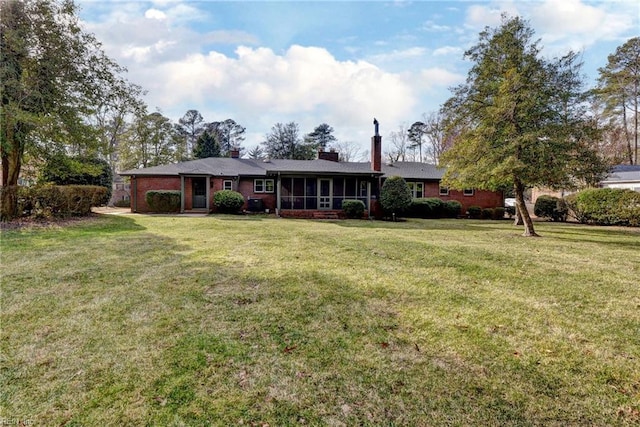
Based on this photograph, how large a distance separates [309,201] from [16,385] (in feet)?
58.7

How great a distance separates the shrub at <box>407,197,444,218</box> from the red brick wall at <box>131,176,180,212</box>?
15.2 metres

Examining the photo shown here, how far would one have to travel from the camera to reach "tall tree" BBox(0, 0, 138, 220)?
10188 mm

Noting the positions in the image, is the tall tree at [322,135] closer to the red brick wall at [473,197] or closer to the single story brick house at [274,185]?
the single story brick house at [274,185]

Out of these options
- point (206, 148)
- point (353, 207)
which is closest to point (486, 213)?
point (353, 207)

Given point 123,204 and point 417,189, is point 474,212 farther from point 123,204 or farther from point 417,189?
point 123,204

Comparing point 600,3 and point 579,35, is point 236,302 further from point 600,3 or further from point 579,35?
point 579,35

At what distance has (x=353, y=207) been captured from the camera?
1862 centimetres

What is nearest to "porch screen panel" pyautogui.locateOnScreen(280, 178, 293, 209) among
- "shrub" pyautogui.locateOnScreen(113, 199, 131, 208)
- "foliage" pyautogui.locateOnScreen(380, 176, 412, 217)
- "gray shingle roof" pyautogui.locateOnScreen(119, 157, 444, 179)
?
"gray shingle roof" pyautogui.locateOnScreen(119, 157, 444, 179)

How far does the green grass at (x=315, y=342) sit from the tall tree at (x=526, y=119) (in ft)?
19.2

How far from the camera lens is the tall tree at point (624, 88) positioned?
93.2 feet

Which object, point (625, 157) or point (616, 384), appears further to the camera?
point (625, 157)

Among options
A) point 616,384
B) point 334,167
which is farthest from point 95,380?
point 334,167

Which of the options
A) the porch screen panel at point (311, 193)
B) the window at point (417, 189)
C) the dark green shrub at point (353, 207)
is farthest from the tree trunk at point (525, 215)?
the porch screen panel at point (311, 193)

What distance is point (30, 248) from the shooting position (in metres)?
6.82
